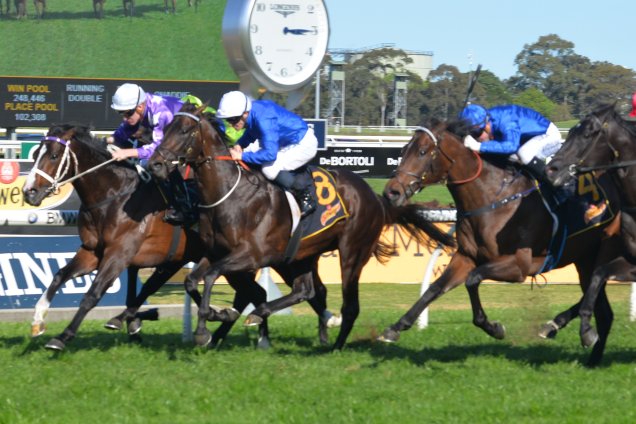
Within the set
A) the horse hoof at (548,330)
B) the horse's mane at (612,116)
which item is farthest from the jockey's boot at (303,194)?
the horse's mane at (612,116)

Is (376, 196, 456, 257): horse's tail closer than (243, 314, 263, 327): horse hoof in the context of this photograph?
No

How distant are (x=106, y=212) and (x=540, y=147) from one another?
2.98 m

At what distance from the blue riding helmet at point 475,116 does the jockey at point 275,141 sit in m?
1.17

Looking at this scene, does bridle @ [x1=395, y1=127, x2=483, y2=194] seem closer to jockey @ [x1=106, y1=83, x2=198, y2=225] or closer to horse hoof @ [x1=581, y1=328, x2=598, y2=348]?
horse hoof @ [x1=581, y1=328, x2=598, y2=348]

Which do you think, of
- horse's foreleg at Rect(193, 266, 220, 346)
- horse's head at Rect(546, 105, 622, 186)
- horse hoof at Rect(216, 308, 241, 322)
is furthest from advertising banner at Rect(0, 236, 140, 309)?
horse's head at Rect(546, 105, 622, 186)

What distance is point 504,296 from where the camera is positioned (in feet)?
40.6

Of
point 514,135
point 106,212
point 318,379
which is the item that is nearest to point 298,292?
point 318,379

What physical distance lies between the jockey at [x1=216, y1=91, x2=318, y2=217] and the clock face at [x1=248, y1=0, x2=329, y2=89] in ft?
9.17

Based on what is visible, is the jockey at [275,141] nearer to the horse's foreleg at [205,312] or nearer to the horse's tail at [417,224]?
the horse's foreleg at [205,312]

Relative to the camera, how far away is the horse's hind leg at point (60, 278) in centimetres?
688

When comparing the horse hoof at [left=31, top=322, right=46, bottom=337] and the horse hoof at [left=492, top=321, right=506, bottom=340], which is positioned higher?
the horse hoof at [left=492, top=321, right=506, bottom=340]

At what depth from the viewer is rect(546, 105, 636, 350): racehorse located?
6.45 m

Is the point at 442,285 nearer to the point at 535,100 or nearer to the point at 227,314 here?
the point at 227,314

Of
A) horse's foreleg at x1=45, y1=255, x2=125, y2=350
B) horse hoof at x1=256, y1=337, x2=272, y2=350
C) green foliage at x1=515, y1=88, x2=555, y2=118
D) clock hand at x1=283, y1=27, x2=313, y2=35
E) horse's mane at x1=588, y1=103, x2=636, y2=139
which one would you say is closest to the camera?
horse's mane at x1=588, y1=103, x2=636, y2=139
